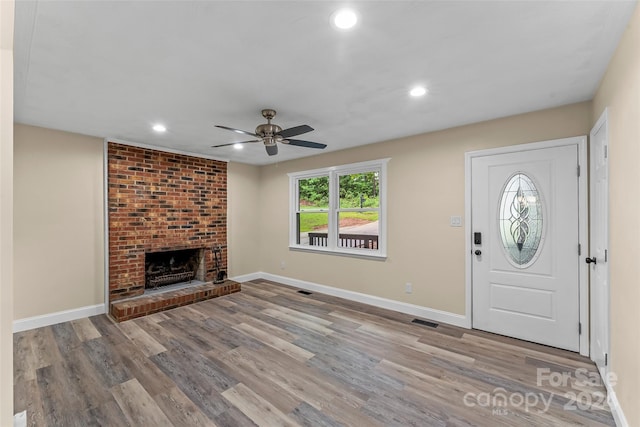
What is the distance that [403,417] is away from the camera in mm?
1964

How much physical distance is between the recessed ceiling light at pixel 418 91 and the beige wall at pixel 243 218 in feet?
13.2

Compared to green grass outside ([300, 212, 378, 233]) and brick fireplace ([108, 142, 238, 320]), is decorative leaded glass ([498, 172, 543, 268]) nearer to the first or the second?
green grass outside ([300, 212, 378, 233])

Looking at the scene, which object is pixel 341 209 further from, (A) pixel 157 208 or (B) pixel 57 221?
(B) pixel 57 221

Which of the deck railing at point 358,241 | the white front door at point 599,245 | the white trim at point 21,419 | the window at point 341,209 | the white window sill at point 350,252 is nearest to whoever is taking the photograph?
the white trim at point 21,419

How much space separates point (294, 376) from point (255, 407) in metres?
0.46

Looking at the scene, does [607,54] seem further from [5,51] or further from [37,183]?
[37,183]

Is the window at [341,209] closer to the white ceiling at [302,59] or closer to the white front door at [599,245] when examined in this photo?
the white ceiling at [302,59]

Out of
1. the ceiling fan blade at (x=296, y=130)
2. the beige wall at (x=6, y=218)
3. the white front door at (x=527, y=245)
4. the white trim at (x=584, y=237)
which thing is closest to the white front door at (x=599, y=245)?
the white trim at (x=584, y=237)

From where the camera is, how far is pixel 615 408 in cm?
192

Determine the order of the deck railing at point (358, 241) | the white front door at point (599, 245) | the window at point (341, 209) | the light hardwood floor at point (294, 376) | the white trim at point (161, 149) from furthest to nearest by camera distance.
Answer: the deck railing at point (358, 241) < the window at point (341, 209) < the white trim at point (161, 149) < the white front door at point (599, 245) < the light hardwood floor at point (294, 376)

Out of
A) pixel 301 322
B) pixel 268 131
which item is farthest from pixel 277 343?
pixel 268 131

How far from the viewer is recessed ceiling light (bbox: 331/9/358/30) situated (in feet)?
5.07

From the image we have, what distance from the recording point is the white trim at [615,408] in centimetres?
176

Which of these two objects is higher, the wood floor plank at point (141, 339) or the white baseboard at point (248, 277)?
the white baseboard at point (248, 277)
